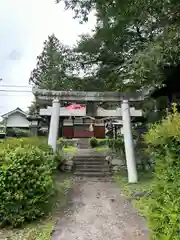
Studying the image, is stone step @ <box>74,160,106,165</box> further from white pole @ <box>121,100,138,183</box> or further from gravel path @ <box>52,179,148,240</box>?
gravel path @ <box>52,179,148,240</box>

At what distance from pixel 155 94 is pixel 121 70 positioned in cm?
218

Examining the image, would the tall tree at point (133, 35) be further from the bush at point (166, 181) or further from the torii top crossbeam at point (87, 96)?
the bush at point (166, 181)

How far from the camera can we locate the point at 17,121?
1373 inches

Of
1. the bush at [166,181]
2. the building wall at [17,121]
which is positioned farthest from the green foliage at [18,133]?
the bush at [166,181]

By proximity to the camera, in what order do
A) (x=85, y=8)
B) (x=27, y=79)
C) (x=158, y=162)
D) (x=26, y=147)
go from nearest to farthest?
(x=158, y=162) < (x=26, y=147) < (x=85, y=8) < (x=27, y=79)

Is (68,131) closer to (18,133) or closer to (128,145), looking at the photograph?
(18,133)

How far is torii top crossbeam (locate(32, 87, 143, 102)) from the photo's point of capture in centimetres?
1131

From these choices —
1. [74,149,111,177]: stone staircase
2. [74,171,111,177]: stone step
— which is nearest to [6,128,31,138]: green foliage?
[74,149,111,177]: stone staircase

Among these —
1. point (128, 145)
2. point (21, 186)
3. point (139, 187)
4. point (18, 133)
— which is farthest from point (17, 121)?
point (21, 186)

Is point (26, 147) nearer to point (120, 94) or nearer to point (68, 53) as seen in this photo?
point (120, 94)

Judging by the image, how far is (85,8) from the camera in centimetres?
911

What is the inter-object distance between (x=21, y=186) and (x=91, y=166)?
7.88 meters

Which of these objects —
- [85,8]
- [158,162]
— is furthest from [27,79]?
[158,162]

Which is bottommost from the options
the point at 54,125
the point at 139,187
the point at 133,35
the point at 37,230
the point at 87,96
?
the point at 37,230
